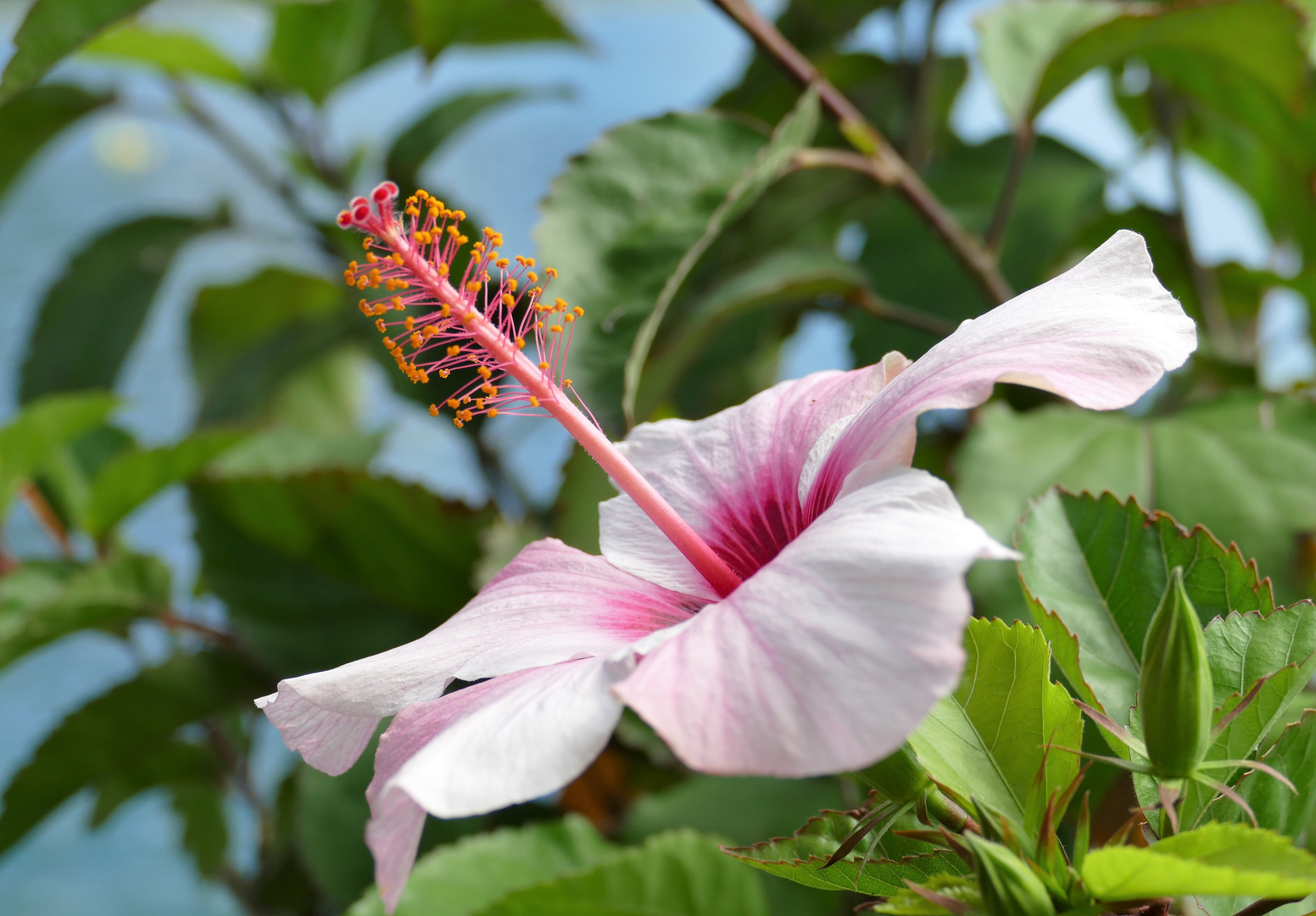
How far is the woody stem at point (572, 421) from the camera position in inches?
10.3

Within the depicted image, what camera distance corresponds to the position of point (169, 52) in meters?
0.75

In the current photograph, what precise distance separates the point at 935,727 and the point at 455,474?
1.12 m

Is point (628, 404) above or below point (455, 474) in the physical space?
above

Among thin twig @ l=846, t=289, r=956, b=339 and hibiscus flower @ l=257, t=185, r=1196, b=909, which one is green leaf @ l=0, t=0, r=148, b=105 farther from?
thin twig @ l=846, t=289, r=956, b=339

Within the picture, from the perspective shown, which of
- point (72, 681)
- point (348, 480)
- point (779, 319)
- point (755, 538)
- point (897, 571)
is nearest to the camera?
point (897, 571)

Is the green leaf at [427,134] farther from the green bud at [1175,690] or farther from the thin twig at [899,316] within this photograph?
the green bud at [1175,690]

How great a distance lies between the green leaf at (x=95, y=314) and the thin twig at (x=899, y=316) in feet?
1.83

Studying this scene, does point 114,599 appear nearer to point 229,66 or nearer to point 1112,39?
point 229,66

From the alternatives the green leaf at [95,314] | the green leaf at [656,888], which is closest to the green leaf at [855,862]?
the green leaf at [656,888]

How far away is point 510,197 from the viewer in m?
1.34

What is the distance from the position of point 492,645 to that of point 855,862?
0.30ft

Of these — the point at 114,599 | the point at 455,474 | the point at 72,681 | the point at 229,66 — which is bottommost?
the point at 455,474

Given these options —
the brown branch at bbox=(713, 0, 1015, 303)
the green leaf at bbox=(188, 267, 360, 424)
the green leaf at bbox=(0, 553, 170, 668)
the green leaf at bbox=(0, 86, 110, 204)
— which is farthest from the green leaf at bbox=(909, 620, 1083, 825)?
the green leaf at bbox=(0, 86, 110, 204)

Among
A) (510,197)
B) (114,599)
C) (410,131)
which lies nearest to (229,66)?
(410,131)
